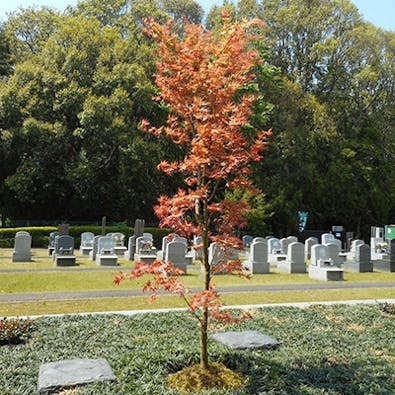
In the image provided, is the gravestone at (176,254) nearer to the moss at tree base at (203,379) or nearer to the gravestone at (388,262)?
the gravestone at (388,262)

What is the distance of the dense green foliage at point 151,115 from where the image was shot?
35188 mm

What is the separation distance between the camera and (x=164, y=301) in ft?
39.4

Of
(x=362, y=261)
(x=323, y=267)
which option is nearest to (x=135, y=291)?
(x=323, y=267)

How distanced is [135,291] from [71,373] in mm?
7694

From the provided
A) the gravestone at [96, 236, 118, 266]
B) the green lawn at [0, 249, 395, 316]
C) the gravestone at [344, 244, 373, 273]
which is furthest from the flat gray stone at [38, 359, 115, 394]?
the gravestone at [344, 244, 373, 273]

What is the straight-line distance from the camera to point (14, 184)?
33656 millimetres

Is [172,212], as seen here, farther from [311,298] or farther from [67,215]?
[67,215]

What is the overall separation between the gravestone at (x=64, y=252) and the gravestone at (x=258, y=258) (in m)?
7.81

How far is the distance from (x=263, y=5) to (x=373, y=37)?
1110 centimetres

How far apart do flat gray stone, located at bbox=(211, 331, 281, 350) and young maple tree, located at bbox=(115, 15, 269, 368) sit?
4.88 feet

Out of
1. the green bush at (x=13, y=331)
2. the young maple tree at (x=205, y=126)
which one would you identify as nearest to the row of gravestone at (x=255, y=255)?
the green bush at (x=13, y=331)

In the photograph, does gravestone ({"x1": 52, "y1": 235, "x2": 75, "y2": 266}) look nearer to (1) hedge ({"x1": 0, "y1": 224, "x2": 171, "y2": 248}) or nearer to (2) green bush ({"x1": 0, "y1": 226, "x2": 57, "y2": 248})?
(1) hedge ({"x1": 0, "y1": 224, "x2": 171, "y2": 248})

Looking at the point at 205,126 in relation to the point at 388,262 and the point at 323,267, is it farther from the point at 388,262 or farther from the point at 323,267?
the point at 388,262

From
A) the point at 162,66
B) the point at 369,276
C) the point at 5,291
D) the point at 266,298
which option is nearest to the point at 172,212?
the point at 162,66
